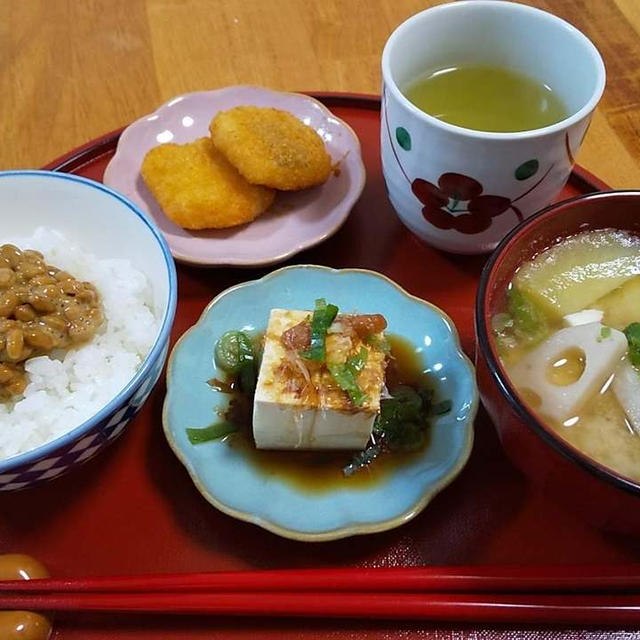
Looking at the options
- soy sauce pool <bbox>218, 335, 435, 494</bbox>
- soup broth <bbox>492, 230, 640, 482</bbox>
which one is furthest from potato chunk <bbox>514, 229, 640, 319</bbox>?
soy sauce pool <bbox>218, 335, 435, 494</bbox>

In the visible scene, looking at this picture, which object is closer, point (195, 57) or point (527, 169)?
point (527, 169)

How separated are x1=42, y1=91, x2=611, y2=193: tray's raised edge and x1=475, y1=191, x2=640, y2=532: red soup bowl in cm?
51

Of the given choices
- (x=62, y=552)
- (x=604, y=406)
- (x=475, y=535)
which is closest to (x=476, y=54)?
(x=604, y=406)

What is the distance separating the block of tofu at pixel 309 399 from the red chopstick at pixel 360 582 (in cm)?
30

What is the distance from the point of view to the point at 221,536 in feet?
4.56

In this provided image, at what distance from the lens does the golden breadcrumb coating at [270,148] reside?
1825 mm

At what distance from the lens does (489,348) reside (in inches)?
48.0

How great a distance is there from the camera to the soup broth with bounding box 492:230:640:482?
128cm

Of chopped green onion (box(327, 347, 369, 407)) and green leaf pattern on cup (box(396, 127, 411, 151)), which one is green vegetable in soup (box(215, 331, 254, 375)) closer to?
chopped green onion (box(327, 347, 369, 407))

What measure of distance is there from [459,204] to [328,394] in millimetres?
585

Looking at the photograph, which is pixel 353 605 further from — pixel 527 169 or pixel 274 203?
pixel 274 203

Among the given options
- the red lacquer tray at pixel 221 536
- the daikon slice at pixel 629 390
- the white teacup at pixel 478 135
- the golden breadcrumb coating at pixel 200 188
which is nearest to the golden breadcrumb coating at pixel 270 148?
the golden breadcrumb coating at pixel 200 188

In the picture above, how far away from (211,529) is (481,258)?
0.99 m

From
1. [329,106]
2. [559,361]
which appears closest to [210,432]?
[559,361]
